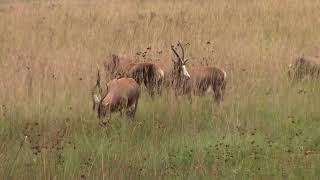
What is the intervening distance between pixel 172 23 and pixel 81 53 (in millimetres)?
2862

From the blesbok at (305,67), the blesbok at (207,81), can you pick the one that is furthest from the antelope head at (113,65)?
the blesbok at (305,67)

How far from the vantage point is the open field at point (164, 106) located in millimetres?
5426

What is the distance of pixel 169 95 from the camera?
25.1 ft

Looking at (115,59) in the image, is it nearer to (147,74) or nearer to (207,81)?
(147,74)

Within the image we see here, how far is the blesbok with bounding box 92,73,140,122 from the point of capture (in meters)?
6.72

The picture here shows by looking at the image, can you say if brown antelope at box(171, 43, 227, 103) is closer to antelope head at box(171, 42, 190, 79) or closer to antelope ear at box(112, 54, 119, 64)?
antelope head at box(171, 42, 190, 79)

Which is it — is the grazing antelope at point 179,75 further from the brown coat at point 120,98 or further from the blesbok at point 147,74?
the brown coat at point 120,98

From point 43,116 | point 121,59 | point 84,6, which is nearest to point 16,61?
point 121,59

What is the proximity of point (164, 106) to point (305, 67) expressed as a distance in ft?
8.55

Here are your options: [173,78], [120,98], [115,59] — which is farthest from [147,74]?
[120,98]

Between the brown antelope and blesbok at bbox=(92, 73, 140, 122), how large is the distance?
92 centimetres

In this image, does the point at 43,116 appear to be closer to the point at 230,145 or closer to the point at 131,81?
the point at 131,81

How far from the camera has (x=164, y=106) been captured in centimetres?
735

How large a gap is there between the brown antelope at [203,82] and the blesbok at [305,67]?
129 cm
